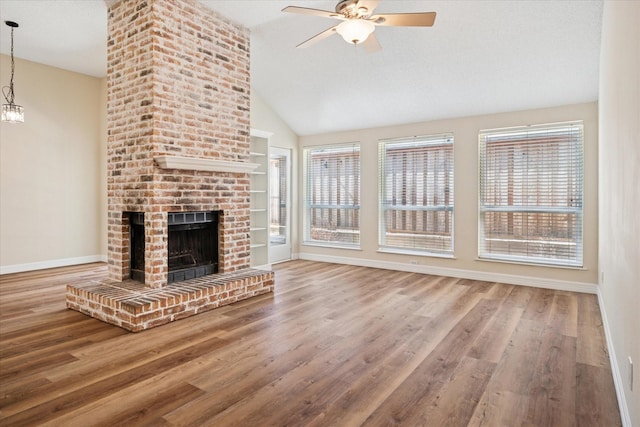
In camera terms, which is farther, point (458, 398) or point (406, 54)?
point (406, 54)

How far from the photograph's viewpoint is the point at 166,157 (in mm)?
3662

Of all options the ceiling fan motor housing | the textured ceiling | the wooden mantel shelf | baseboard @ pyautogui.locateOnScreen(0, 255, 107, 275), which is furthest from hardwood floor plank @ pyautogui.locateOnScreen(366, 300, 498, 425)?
baseboard @ pyautogui.locateOnScreen(0, 255, 107, 275)

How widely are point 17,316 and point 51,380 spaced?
1.76m

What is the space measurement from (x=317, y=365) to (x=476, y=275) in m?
3.71

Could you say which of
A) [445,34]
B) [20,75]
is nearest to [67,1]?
[20,75]

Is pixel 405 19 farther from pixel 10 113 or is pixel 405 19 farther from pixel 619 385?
pixel 10 113

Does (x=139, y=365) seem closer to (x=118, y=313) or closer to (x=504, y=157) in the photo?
(x=118, y=313)

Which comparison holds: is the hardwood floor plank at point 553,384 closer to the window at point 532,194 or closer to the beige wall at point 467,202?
the beige wall at point 467,202

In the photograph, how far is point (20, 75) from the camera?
18.6ft

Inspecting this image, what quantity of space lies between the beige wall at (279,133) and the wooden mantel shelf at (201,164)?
2041mm

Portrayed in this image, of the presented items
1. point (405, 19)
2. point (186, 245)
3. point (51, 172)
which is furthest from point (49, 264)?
point (405, 19)

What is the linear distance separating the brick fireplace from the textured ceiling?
53cm

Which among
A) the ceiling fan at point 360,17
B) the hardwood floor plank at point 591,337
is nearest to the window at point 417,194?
the hardwood floor plank at point 591,337

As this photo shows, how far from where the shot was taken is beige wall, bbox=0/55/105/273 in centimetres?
563
